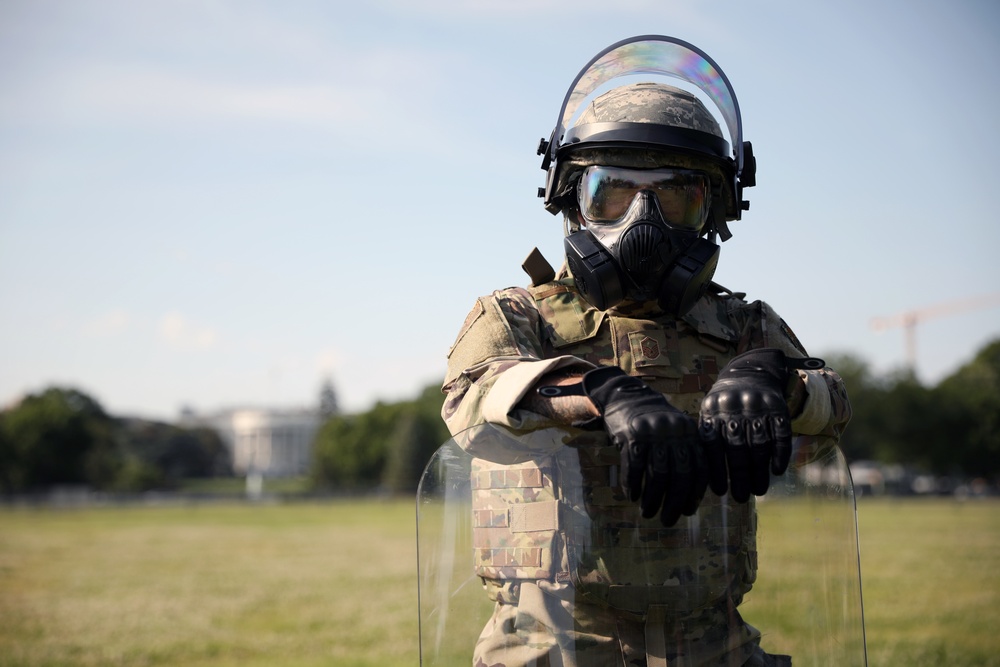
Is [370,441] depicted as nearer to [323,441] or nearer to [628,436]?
[323,441]

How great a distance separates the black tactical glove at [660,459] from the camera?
1908 mm

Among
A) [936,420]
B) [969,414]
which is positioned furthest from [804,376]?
[936,420]

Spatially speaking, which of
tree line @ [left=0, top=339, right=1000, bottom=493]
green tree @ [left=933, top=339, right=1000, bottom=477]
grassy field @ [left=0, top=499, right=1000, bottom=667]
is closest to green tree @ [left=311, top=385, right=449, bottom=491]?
tree line @ [left=0, top=339, right=1000, bottom=493]

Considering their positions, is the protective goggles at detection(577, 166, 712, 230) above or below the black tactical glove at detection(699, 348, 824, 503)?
above

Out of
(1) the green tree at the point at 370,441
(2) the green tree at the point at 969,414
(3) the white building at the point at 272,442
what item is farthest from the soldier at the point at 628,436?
(3) the white building at the point at 272,442

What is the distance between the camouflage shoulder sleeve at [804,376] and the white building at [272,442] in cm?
11687

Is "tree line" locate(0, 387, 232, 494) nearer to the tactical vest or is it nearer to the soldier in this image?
the soldier

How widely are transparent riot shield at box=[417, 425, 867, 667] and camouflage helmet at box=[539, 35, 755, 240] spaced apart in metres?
0.97

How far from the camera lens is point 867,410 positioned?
146 feet

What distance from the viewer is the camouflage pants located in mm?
2080

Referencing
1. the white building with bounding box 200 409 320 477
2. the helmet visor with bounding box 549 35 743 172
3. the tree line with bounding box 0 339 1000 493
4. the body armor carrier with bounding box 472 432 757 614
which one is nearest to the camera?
the body armor carrier with bounding box 472 432 757 614

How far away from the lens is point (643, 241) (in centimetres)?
272

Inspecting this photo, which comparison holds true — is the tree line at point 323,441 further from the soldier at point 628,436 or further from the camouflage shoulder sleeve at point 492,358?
the camouflage shoulder sleeve at point 492,358

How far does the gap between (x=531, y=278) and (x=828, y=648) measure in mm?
1306
